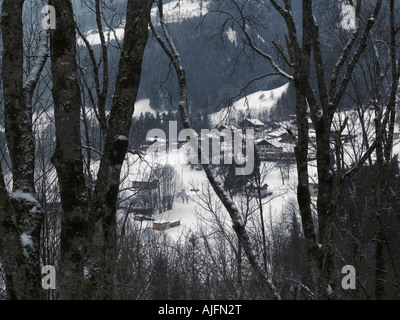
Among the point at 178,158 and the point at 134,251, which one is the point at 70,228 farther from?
the point at 178,158

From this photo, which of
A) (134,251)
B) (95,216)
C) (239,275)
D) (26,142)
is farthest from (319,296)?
(26,142)

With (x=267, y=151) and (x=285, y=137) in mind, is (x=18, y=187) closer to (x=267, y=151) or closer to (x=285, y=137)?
(x=285, y=137)

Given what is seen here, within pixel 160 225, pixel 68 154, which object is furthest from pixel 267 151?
pixel 68 154

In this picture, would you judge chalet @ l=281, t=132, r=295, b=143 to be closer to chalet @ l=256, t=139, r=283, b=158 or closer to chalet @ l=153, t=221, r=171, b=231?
chalet @ l=153, t=221, r=171, b=231

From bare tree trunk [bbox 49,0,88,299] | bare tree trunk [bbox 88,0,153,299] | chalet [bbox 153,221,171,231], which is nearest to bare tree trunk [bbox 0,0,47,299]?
bare tree trunk [bbox 49,0,88,299]

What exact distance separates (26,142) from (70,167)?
78 centimetres

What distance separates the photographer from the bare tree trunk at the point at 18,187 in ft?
10.5

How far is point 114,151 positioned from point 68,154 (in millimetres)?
396

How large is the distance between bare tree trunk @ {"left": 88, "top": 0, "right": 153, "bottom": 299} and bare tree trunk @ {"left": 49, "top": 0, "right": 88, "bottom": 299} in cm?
11

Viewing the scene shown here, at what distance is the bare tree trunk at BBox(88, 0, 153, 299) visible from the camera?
10.5ft

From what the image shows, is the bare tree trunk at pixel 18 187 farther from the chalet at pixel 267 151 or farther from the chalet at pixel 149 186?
the chalet at pixel 267 151
